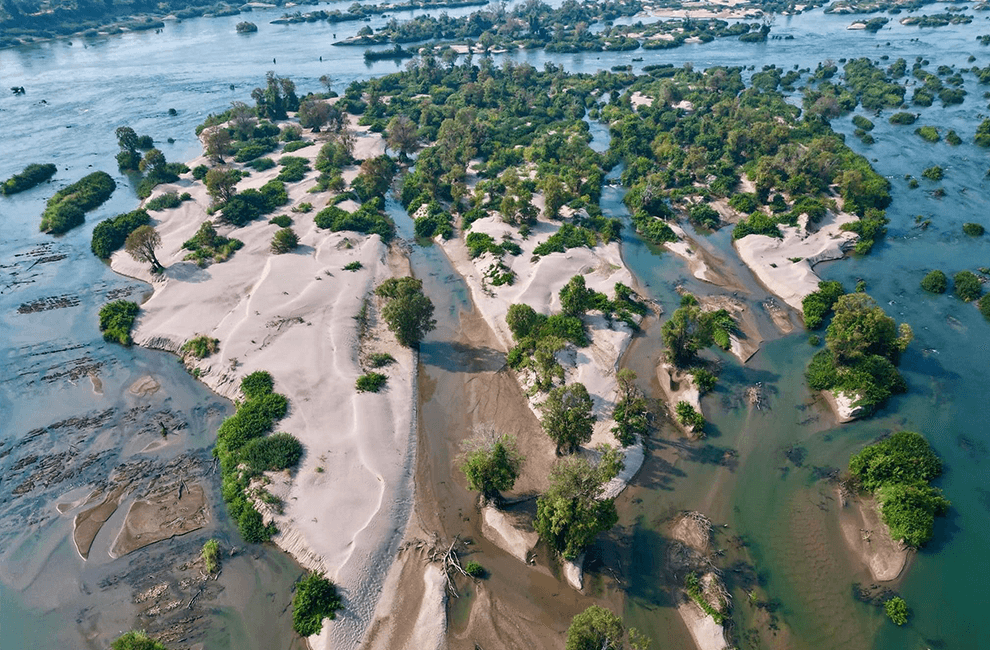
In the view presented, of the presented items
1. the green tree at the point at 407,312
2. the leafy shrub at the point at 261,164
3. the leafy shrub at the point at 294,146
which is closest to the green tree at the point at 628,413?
the green tree at the point at 407,312

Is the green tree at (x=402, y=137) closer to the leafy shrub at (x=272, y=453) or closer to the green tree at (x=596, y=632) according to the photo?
the leafy shrub at (x=272, y=453)

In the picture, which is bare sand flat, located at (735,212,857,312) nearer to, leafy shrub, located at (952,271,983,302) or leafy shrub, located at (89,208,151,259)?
leafy shrub, located at (952,271,983,302)

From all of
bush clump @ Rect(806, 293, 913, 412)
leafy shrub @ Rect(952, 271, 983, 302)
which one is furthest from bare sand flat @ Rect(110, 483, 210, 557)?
leafy shrub @ Rect(952, 271, 983, 302)

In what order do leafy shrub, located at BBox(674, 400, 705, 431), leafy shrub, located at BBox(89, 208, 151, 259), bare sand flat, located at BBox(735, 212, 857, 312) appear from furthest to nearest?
leafy shrub, located at BBox(89, 208, 151, 259) < bare sand flat, located at BBox(735, 212, 857, 312) < leafy shrub, located at BBox(674, 400, 705, 431)

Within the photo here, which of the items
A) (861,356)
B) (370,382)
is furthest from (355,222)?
(861,356)

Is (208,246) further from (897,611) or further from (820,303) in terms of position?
(897,611)
